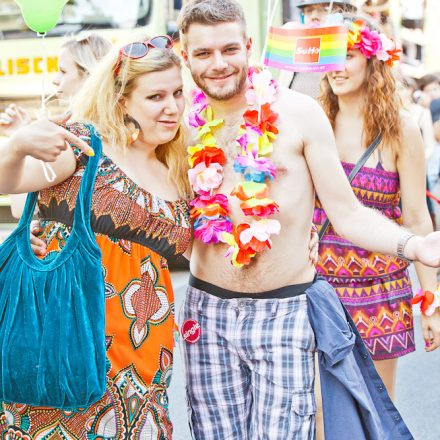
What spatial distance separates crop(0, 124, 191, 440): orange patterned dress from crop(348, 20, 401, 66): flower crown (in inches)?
55.1

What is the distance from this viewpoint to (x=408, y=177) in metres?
3.90

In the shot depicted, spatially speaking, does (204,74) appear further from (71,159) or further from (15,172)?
(15,172)

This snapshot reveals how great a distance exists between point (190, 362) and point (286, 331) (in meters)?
0.41

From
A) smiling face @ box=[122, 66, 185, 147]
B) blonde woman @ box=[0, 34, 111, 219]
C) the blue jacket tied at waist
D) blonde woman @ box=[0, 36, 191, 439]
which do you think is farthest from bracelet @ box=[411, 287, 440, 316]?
blonde woman @ box=[0, 34, 111, 219]

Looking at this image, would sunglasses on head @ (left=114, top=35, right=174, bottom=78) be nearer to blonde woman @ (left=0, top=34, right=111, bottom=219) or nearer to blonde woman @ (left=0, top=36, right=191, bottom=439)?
blonde woman @ (left=0, top=36, right=191, bottom=439)

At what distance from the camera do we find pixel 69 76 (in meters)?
4.99

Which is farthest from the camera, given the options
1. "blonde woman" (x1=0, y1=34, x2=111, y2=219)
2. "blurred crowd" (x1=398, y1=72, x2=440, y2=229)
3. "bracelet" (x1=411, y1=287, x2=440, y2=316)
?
"blurred crowd" (x1=398, y1=72, x2=440, y2=229)

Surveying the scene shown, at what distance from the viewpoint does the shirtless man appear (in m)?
3.25

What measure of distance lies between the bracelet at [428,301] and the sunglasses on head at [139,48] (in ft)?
5.16

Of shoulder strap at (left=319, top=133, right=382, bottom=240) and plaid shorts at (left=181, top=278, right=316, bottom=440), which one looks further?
shoulder strap at (left=319, top=133, right=382, bottom=240)

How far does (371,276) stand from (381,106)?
0.75 meters

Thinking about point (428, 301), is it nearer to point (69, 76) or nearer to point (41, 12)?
point (41, 12)

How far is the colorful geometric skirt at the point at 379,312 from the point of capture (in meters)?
3.94

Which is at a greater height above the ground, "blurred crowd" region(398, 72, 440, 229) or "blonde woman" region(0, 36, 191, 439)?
"blonde woman" region(0, 36, 191, 439)
